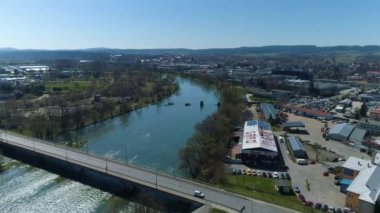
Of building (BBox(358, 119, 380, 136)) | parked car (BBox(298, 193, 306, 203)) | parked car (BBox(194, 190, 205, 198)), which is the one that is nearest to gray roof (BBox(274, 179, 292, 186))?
Answer: parked car (BBox(298, 193, 306, 203))

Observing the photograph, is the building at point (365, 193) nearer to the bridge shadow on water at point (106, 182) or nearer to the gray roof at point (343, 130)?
the bridge shadow on water at point (106, 182)

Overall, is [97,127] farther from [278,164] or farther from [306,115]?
[306,115]

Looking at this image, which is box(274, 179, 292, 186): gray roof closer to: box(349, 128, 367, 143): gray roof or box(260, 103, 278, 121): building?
box(349, 128, 367, 143): gray roof

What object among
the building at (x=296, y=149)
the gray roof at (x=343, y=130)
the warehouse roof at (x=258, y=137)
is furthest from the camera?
the gray roof at (x=343, y=130)

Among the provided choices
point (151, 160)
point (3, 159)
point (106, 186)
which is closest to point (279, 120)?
point (151, 160)

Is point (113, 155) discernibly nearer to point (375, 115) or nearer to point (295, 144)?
point (295, 144)

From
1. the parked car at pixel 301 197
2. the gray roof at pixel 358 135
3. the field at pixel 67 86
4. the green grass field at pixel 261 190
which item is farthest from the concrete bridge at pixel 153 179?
the field at pixel 67 86

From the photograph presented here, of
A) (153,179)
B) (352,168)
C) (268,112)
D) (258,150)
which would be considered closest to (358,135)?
(268,112)
